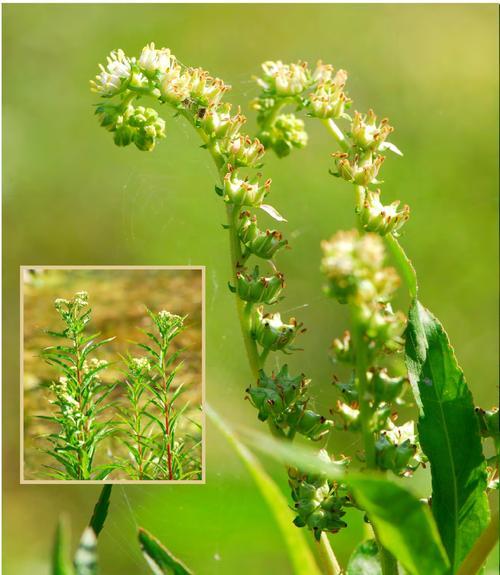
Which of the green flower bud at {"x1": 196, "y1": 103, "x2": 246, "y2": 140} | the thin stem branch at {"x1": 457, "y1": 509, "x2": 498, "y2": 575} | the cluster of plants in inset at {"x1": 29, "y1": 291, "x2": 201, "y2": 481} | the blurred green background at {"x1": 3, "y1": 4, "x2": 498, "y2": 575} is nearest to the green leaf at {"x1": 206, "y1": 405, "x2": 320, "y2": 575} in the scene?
the thin stem branch at {"x1": 457, "y1": 509, "x2": 498, "y2": 575}

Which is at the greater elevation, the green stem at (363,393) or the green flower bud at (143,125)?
the green flower bud at (143,125)

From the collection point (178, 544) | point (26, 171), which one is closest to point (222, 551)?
point (178, 544)

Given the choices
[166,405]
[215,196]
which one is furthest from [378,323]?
[215,196]

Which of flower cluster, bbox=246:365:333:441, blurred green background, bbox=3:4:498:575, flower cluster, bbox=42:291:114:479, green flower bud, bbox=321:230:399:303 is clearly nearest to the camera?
green flower bud, bbox=321:230:399:303

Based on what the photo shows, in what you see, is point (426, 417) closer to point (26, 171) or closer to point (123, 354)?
point (123, 354)

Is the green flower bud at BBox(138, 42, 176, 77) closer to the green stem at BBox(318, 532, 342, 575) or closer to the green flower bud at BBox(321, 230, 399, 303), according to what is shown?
the green flower bud at BBox(321, 230, 399, 303)

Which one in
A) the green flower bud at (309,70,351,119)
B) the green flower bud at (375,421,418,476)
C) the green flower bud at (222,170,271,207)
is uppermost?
the green flower bud at (309,70,351,119)

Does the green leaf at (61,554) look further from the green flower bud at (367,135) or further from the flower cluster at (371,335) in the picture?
the green flower bud at (367,135)

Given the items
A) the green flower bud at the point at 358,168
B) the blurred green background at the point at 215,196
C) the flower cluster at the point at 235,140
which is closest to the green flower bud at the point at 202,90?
the flower cluster at the point at 235,140
